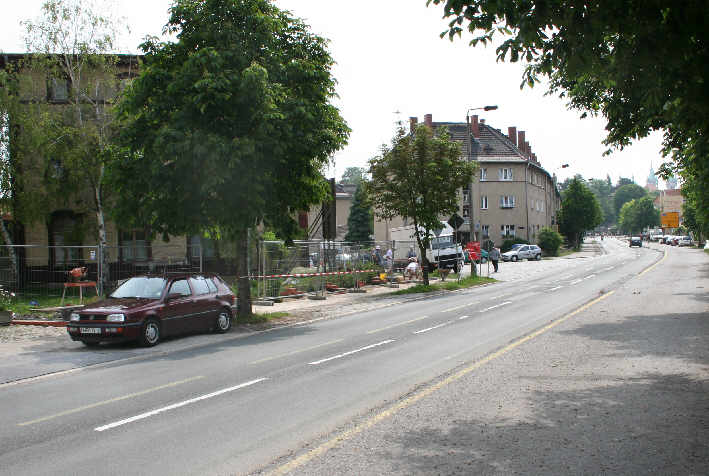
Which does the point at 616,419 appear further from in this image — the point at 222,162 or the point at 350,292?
the point at 350,292

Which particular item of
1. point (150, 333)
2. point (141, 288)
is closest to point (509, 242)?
point (141, 288)

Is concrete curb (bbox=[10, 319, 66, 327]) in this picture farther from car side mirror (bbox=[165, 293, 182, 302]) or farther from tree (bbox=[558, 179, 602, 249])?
tree (bbox=[558, 179, 602, 249])

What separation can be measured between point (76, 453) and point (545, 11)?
5899 millimetres

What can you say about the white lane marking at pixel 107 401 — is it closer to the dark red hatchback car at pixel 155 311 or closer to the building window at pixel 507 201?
the dark red hatchback car at pixel 155 311

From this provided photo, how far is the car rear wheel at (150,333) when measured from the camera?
1270cm

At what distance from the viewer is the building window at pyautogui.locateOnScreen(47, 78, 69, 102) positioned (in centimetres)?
2819

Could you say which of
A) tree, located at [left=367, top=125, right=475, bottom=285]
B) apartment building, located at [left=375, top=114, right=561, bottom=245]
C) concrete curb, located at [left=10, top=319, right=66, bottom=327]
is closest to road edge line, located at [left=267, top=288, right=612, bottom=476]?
concrete curb, located at [left=10, top=319, right=66, bottom=327]

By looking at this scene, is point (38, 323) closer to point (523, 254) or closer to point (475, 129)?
point (523, 254)

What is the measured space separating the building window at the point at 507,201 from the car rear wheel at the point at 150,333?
190ft

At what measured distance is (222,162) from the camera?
1461cm

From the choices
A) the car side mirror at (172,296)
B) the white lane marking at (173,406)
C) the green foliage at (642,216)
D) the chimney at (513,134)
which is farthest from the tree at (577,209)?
the white lane marking at (173,406)

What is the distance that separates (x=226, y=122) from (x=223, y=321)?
194 inches

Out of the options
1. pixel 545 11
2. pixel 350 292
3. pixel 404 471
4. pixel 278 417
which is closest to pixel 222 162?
pixel 278 417

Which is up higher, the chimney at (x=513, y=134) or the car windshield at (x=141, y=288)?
the chimney at (x=513, y=134)
